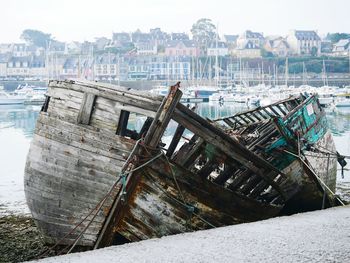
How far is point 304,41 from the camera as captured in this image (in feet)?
485

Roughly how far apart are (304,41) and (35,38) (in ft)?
301

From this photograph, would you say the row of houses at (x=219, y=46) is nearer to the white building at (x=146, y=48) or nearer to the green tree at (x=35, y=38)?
the white building at (x=146, y=48)

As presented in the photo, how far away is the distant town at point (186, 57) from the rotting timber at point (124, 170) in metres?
100

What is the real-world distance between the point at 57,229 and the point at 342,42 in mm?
151390

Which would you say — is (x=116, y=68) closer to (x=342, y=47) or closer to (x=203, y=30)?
(x=203, y=30)

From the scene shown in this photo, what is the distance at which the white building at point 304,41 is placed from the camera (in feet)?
480

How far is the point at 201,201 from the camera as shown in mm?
8188

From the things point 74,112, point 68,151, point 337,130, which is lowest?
point 337,130

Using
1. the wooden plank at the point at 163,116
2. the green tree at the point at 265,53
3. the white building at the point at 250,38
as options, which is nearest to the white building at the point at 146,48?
the white building at the point at 250,38

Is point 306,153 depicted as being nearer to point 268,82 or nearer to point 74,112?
point 74,112

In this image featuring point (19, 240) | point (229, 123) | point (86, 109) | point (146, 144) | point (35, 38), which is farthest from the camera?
point (35, 38)

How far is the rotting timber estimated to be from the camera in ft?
25.0

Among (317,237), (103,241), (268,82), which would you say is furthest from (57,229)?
(268,82)

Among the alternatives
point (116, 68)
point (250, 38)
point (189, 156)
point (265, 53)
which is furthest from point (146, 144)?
point (250, 38)
